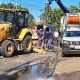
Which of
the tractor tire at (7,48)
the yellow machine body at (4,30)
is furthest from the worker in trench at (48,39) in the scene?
the tractor tire at (7,48)

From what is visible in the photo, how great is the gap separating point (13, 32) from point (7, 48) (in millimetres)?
1724

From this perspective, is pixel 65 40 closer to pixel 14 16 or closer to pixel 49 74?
pixel 14 16

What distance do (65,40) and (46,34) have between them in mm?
5471

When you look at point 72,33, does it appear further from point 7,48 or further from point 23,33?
point 7,48

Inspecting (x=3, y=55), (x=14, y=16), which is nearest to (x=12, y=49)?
(x=3, y=55)

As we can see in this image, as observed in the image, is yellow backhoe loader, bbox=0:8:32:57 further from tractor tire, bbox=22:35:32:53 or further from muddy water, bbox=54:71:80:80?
muddy water, bbox=54:71:80:80

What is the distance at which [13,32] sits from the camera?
2223 cm

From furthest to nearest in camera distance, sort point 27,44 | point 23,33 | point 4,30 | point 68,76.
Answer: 1. point 27,44
2. point 23,33
3. point 4,30
4. point 68,76

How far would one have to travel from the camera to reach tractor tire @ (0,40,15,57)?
20438 mm

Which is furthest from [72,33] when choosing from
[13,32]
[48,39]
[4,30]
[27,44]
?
[4,30]

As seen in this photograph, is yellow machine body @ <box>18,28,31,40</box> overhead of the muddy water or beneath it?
overhead

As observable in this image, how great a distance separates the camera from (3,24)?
2155 centimetres

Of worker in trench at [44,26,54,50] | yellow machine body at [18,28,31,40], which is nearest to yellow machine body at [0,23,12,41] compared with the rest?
yellow machine body at [18,28,31,40]

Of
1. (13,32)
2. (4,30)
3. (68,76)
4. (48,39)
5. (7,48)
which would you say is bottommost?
(68,76)
